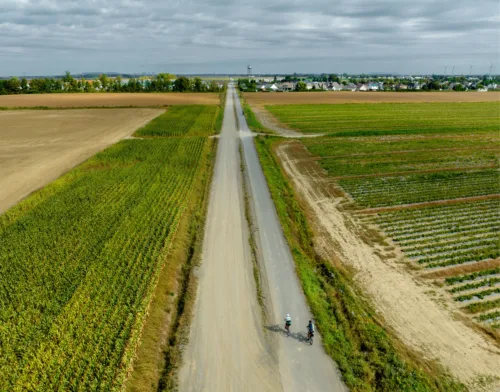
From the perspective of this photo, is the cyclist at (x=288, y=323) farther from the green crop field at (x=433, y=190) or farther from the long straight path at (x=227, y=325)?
the green crop field at (x=433, y=190)

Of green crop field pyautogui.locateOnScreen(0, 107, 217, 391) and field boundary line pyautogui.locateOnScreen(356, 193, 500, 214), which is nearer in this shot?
green crop field pyautogui.locateOnScreen(0, 107, 217, 391)

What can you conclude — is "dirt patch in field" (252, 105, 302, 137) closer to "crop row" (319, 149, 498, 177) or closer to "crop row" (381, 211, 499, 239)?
"crop row" (319, 149, 498, 177)

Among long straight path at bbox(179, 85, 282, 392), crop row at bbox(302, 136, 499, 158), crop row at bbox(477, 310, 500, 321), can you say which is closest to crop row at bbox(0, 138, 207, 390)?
long straight path at bbox(179, 85, 282, 392)

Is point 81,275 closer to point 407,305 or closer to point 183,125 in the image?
point 407,305

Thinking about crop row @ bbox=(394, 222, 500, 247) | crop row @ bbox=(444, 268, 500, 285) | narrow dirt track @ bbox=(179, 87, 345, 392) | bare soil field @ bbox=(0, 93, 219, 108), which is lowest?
narrow dirt track @ bbox=(179, 87, 345, 392)

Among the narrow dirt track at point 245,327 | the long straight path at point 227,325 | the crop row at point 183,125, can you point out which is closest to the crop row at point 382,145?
the crop row at point 183,125

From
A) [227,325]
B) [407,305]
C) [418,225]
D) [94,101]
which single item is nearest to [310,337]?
[227,325]

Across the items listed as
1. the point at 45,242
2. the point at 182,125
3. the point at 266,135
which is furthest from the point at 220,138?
the point at 45,242
